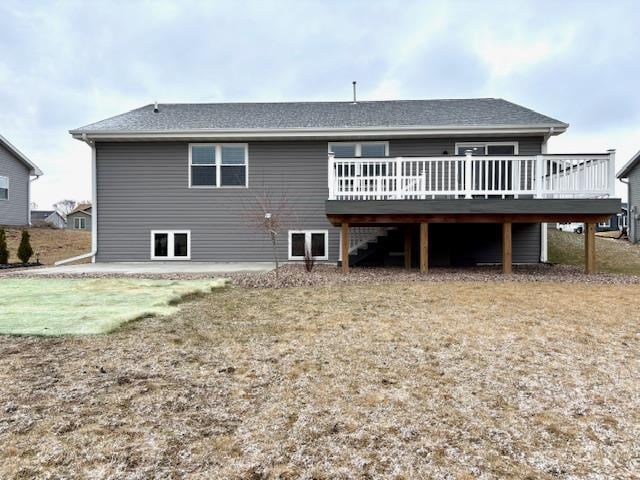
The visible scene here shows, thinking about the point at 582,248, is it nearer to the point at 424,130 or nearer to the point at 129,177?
the point at 424,130

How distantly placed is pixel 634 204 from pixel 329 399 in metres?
19.8

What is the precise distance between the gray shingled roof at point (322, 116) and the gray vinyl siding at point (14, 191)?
12140 millimetres

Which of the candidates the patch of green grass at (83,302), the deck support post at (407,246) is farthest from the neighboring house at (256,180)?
the patch of green grass at (83,302)

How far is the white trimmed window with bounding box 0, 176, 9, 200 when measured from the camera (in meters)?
19.8

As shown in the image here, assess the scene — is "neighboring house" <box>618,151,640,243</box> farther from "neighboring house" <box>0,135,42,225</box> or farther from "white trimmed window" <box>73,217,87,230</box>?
"white trimmed window" <box>73,217,87,230</box>

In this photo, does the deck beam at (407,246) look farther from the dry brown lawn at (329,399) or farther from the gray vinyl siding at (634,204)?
the gray vinyl siding at (634,204)

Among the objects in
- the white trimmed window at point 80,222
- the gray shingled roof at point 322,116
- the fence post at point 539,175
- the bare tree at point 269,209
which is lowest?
the bare tree at point 269,209

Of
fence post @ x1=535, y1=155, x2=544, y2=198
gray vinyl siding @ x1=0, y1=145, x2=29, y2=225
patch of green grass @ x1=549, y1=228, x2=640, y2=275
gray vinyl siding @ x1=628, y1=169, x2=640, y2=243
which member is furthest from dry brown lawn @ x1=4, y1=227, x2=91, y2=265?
gray vinyl siding @ x1=628, y1=169, x2=640, y2=243

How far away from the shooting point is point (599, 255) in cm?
1144

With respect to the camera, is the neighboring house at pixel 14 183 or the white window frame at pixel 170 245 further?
the neighboring house at pixel 14 183

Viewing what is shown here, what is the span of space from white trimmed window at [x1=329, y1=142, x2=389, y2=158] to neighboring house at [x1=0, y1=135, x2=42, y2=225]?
1751 centimetres

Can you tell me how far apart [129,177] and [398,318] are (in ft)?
30.9

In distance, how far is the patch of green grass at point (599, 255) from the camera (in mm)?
10148

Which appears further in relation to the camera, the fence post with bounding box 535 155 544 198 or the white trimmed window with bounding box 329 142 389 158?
the white trimmed window with bounding box 329 142 389 158
